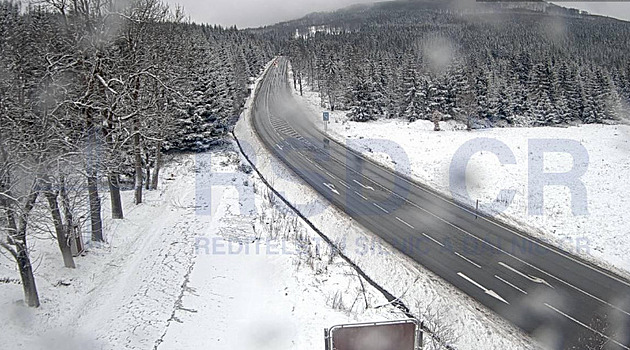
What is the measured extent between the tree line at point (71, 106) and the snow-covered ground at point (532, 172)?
1782cm

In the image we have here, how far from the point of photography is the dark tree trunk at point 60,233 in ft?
36.4

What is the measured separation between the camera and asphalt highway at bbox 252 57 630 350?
43.4 ft

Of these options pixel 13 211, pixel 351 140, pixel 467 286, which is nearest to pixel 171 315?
pixel 13 211

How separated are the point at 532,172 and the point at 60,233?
2808cm

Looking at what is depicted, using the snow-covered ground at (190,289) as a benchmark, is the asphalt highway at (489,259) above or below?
below

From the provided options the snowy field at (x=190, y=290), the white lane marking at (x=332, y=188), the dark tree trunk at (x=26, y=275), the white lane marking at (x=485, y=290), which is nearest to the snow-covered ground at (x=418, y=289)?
the white lane marking at (x=485, y=290)

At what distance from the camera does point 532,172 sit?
29078 mm

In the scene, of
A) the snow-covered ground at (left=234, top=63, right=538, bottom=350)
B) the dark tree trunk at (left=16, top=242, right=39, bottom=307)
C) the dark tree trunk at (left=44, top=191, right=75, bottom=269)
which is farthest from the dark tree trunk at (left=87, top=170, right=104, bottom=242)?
the snow-covered ground at (left=234, top=63, right=538, bottom=350)

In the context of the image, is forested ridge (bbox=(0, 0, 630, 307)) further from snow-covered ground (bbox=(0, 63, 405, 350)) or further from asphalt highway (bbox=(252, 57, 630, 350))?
asphalt highway (bbox=(252, 57, 630, 350))

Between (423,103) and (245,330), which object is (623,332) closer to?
(245,330)

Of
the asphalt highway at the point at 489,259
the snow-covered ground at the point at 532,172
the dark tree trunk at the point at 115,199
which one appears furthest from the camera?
the snow-covered ground at the point at 532,172

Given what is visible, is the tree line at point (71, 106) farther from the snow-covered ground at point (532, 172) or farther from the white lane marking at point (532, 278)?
the snow-covered ground at point (532, 172)

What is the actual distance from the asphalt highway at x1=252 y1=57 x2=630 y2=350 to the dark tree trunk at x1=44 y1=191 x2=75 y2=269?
40.1 ft

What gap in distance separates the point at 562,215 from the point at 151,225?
20.0 metres
